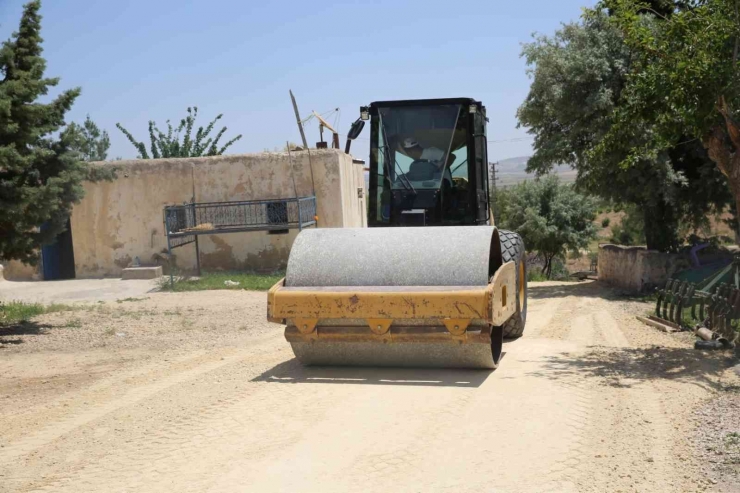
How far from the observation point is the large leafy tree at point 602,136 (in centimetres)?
1933

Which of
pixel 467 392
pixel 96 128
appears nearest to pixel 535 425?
pixel 467 392

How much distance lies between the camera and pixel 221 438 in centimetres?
612

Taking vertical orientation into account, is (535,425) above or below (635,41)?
below

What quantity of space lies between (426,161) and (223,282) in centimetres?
993

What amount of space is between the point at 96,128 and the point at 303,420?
144ft

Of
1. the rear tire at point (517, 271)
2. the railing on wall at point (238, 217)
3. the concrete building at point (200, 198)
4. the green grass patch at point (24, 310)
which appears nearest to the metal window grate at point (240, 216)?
the railing on wall at point (238, 217)

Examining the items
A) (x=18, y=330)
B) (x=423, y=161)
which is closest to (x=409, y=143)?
(x=423, y=161)

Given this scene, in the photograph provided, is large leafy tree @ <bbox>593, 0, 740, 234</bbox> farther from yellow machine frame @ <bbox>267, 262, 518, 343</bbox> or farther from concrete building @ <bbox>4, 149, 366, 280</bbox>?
concrete building @ <bbox>4, 149, 366, 280</bbox>

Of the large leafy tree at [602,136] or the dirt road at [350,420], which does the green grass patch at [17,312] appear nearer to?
the dirt road at [350,420]

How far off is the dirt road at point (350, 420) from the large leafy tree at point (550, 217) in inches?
964

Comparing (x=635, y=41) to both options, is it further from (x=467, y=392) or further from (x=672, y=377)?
(x=467, y=392)

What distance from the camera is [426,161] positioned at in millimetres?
10469

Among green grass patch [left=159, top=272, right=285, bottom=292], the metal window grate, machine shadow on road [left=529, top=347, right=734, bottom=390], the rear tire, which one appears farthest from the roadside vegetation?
machine shadow on road [left=529, top=347, right=734, bottom=390]

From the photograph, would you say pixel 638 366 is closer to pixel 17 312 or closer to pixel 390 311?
pixel 390 311
